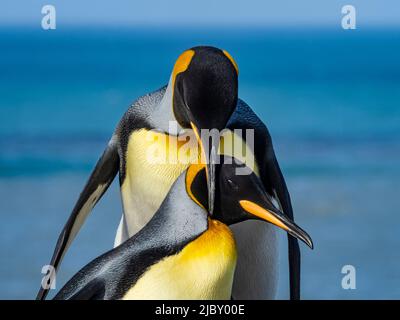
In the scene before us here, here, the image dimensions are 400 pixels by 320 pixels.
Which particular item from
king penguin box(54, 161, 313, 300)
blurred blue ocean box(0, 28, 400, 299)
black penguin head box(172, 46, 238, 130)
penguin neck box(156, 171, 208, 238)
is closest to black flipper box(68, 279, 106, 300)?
king penguin box(54, 161, 313, 300)

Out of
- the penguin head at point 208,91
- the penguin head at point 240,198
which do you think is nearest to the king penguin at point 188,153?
the penguin head at point 208,91

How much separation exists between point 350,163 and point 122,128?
22.6 feet

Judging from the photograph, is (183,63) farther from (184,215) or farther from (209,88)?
(184,215)

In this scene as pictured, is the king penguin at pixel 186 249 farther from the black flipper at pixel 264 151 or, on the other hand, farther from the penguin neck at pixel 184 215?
the black flipper at pixel 264 151

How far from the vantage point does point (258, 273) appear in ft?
11.5

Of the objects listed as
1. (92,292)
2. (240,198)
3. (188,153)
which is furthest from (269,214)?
(188,153)

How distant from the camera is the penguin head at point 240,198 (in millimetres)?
2736

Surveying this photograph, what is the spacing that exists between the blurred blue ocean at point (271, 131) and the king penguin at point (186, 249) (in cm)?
236

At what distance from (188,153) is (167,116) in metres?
0.13

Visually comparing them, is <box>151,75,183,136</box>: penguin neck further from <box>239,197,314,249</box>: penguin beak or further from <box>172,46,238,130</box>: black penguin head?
<box>239,197,314,249</box>: penguin beak

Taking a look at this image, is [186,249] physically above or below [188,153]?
below

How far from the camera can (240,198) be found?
108 inches

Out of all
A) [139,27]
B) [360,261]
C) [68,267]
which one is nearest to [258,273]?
[68,267]
